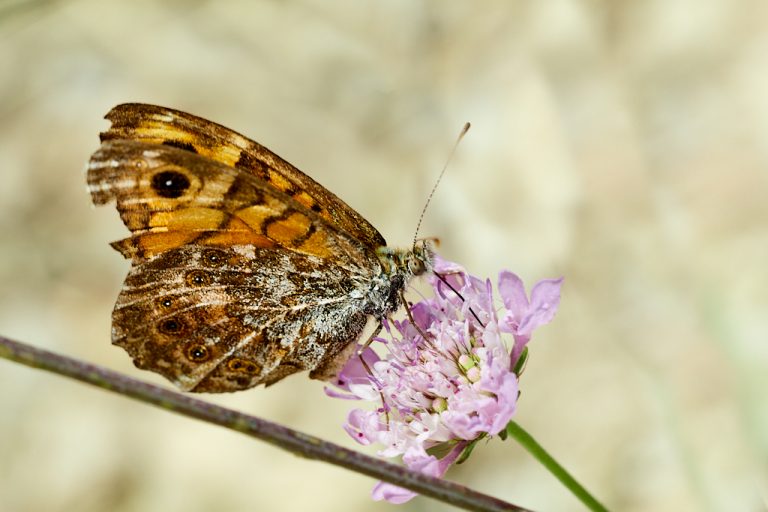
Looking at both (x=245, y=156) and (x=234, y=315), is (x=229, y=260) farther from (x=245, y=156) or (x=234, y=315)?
(x=245, y=156)

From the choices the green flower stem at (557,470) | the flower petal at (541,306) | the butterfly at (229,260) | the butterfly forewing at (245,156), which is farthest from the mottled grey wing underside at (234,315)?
the green flower stem at (557,470)

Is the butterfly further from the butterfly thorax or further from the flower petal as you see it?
the flower petal

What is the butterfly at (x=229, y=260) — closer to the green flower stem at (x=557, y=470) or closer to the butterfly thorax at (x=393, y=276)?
the butterfly thorax at (x=393, y=276)

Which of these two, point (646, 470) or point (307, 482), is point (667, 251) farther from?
point (307, 482)

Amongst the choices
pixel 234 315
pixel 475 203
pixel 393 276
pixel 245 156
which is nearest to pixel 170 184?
pixel 245 156

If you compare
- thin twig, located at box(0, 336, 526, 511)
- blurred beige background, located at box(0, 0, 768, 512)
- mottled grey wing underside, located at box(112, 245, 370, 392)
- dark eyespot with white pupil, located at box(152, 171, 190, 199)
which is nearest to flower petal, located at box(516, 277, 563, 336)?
mottled grey wing underside, located at box(112, 245, 370, 392)
